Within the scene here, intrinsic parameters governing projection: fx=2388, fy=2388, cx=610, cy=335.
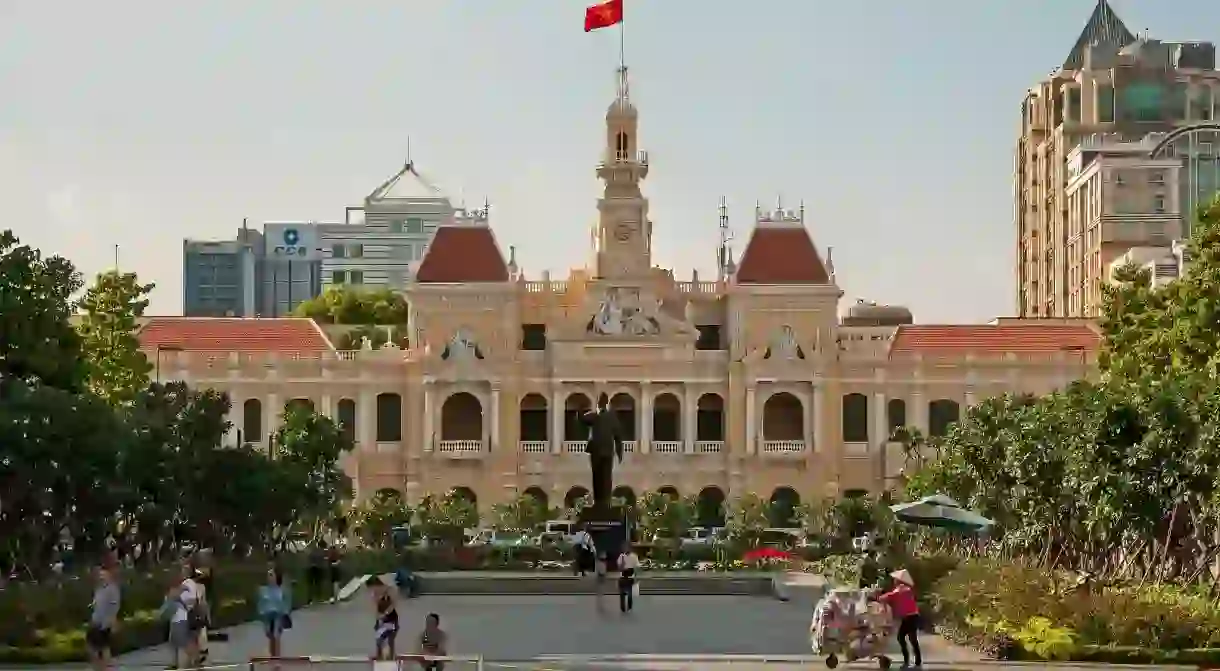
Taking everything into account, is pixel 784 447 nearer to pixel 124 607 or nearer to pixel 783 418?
pixel 783 418

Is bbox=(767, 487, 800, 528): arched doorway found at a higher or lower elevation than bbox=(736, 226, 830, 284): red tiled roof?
lower

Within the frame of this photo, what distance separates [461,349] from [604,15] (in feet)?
73.2

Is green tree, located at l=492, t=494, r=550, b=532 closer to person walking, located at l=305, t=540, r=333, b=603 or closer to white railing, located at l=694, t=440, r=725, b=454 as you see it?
white railing, located at l=694, t=440, r=725, b=454

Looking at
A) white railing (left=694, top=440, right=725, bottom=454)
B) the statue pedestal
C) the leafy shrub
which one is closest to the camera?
the leafy shrub

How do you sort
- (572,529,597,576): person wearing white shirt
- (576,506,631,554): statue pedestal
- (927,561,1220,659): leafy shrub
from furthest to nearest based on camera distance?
(572,529,597,576): person wearing white shirt < (576,506,631,554): statue pedestal < (927,561,1220,659): leafy shrub

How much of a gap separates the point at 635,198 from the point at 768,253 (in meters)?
6.00

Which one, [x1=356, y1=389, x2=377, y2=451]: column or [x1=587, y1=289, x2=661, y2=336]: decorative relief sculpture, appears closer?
[x1=356, y1=389, x2=377, y2=451]: column

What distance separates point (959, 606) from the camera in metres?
34.4

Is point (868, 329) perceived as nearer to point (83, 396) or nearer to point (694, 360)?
point (694, 360)

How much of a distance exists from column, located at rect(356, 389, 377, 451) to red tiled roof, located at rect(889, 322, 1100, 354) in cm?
2172

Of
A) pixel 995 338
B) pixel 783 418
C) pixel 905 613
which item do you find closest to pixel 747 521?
pixel 783 418

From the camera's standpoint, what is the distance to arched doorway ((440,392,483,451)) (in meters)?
98.8

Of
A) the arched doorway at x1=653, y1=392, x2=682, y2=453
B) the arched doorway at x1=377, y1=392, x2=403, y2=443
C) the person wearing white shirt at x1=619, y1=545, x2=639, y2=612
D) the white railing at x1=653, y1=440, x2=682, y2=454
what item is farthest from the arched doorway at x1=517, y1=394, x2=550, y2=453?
the person wearing white shirt at x1=619, y1=545, x2=639, y2=612

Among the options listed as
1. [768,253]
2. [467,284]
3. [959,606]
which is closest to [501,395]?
[467,284]
